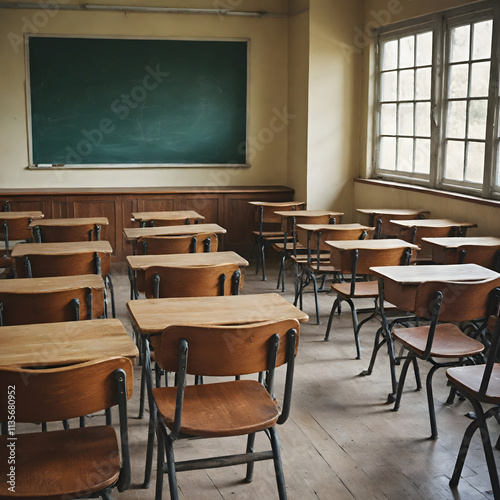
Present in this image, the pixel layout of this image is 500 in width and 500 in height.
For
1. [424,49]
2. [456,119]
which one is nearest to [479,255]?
[456,119]

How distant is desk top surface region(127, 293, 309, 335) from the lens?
2480mm

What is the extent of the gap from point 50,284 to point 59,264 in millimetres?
834

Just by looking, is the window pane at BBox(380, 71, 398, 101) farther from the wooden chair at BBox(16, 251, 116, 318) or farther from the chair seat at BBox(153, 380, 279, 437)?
the chair seat at BBox(153, 380, 279, 437)

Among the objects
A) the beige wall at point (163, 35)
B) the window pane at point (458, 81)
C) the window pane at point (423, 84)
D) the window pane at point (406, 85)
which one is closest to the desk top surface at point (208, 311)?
the window pane at point (458, 81)

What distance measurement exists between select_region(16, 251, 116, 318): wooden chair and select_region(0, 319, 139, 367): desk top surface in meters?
1.53

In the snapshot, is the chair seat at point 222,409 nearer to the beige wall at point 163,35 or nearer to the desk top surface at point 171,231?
the desk top surface at point 171,231

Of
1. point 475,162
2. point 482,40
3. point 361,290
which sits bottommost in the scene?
point 361,290

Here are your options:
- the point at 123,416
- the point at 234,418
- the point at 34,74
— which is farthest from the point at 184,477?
the point at 34,74

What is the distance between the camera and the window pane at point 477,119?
5.55 m

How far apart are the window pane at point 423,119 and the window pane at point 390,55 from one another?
2.26 feet

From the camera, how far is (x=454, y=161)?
6.03 meters

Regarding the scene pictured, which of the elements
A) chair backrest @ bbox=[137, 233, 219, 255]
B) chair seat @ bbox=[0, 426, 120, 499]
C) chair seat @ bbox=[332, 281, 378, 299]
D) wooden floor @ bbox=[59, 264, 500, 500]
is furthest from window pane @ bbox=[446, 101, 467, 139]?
chair seat @ bbox=[0, 426, 120, 499]

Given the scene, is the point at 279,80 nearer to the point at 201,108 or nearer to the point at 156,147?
the point at 201,108

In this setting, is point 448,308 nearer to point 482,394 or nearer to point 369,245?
point 482,394
